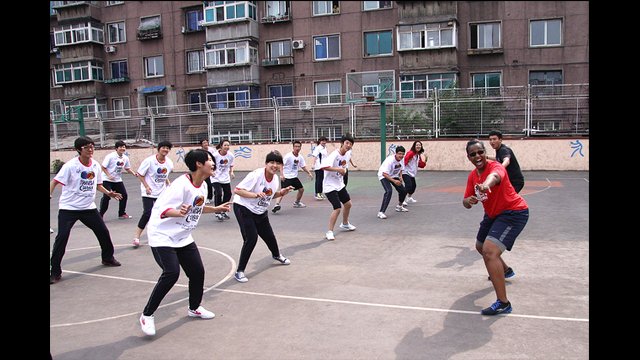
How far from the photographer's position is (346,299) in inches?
230

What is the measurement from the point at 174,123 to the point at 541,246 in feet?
84.8

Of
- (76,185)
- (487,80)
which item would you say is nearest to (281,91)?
(487,80)

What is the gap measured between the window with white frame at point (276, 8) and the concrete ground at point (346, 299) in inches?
1036

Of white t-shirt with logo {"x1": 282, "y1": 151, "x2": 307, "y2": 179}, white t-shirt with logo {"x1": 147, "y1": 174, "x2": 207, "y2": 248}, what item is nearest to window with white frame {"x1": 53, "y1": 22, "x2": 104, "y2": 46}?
white t-shirt with logo {"x1": 282, "y1": 151, "x2": 307, "y2": 179}

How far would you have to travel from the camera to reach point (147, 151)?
99.6ft

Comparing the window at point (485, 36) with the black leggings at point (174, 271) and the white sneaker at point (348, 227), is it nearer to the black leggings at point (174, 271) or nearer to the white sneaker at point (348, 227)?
the white sneaker at point (348, 227)

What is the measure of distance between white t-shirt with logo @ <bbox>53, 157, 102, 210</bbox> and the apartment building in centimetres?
1995

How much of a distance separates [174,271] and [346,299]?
213 centimetres

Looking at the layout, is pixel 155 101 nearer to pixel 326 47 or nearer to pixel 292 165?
pixel 326 47

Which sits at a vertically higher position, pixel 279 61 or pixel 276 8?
pixel 276 8

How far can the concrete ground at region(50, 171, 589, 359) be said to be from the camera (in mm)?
4535

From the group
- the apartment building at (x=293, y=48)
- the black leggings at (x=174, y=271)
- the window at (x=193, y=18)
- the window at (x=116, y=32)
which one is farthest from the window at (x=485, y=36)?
the black leggings at (x=174, y=271)
